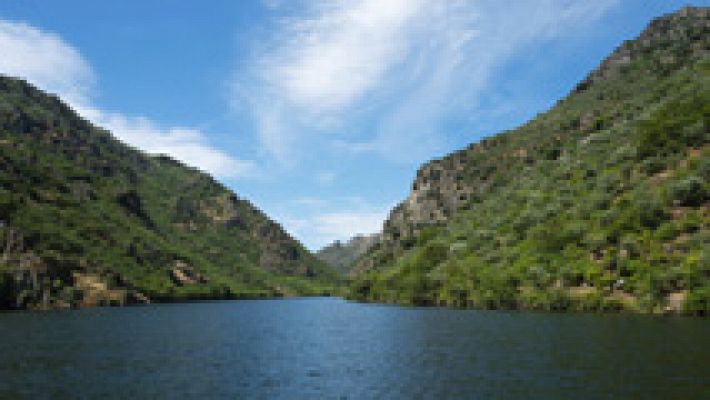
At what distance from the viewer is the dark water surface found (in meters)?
42.9

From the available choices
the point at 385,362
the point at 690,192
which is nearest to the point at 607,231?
the point at 690,192

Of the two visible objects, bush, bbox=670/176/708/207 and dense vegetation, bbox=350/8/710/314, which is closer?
dense vegetation, bbox=350/8/710/314

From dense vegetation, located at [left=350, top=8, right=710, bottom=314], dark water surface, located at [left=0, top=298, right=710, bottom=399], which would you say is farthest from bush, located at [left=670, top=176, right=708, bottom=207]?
dark water surface, located at [left=0, top=298, right=710, bottom=399]

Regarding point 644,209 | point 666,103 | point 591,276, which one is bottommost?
point 591,276

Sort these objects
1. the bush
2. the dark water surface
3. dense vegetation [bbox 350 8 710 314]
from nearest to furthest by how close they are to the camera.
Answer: the dark water surface
dense vegetation [bbox 350 8 710 314]
the bush

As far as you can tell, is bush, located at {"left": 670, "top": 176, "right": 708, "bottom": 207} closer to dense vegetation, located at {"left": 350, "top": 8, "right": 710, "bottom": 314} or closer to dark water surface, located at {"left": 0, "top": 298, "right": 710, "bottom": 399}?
dense vegetation, located at {"left": 350, "top": 8, "right": 710, "bottom": 314}

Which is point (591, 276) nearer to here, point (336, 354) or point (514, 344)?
point (514, 344)

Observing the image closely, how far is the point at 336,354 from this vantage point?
2699 inches

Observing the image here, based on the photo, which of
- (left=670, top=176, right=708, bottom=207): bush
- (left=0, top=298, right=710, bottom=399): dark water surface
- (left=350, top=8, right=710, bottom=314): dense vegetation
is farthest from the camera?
(left=670, top=176, right=708, bottom=207): bush

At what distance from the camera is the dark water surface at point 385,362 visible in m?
42.9

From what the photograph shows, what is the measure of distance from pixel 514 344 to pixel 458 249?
116m

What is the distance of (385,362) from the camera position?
5997 cm

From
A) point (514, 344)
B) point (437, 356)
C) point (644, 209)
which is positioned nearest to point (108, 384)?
point (437, 356)

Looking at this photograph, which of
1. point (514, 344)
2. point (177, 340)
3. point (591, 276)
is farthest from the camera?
point (591, 276)
